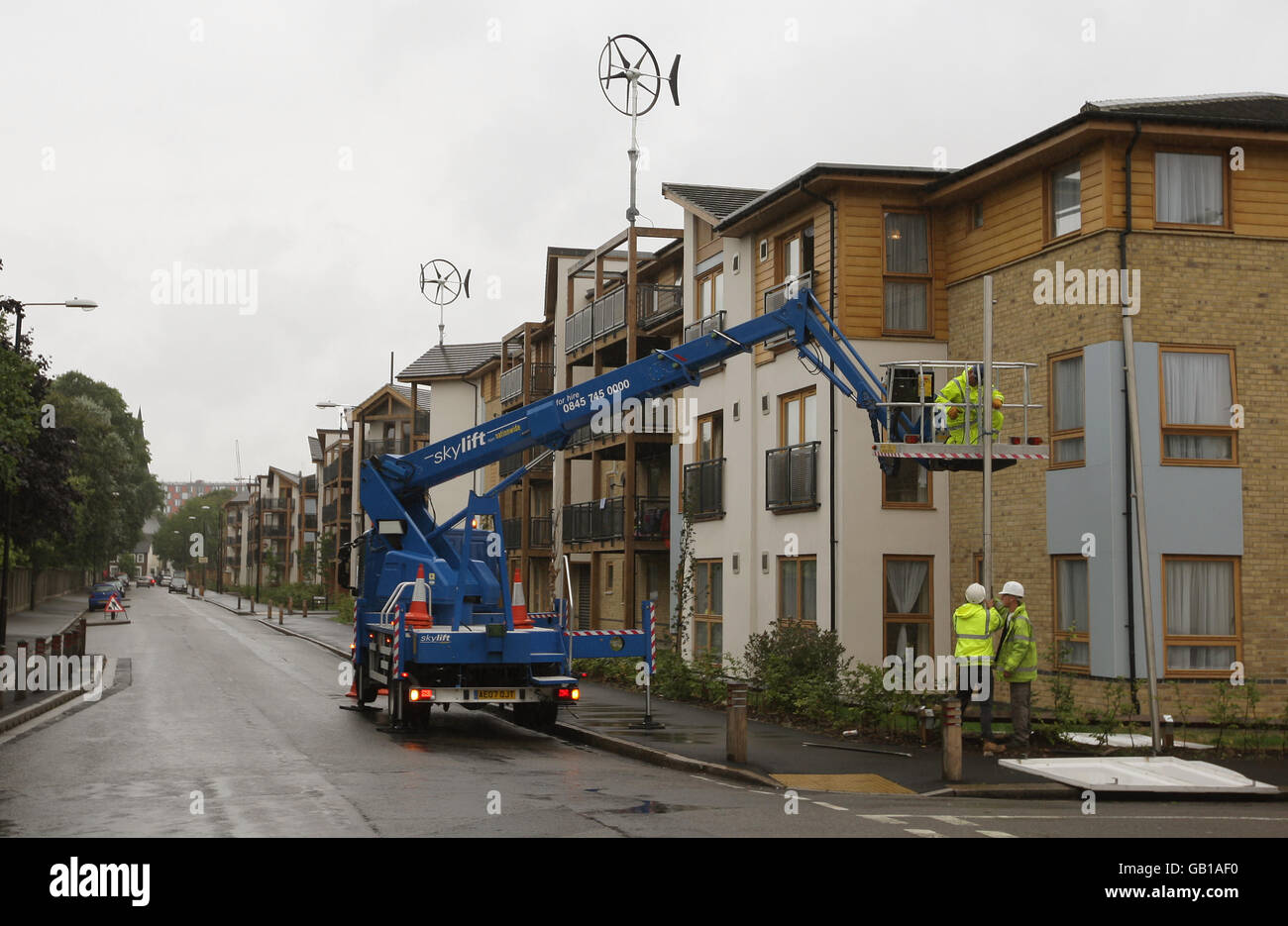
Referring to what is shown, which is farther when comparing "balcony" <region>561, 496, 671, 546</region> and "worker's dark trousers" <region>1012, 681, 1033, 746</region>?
"balcony" <region>561, 496, 671, 546</region>

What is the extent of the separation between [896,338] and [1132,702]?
24.1 ft

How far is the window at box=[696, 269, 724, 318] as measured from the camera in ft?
92.7

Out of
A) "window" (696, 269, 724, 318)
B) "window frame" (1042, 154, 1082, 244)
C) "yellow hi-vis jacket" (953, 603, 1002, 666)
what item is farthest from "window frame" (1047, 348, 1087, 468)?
"window" (696, 269, 724, 318)

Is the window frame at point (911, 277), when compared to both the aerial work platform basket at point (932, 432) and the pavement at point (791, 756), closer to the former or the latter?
the aerial work platform basket at point (932, 432)

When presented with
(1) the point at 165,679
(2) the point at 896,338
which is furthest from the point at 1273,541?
(1) the point at 165,679

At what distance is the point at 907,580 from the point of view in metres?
22.5

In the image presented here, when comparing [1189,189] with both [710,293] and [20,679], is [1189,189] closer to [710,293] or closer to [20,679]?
[710,293]

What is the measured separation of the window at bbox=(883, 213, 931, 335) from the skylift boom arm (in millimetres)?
4278

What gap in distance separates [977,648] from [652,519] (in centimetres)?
1881

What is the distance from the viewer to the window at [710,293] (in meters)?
28.3

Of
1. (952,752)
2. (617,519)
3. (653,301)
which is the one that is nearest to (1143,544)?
(952,752)

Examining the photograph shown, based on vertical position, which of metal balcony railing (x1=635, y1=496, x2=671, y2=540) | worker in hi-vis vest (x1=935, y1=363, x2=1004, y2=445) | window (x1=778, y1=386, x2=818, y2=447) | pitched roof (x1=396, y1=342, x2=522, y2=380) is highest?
pitched roof (x1=396, y1=342, x2=522, y2=380)

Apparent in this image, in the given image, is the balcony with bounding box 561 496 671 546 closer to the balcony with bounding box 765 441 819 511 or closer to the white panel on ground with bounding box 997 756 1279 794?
the balcony with bounding box 765 441 819 511

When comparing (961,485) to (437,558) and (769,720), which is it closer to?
(769,720)
